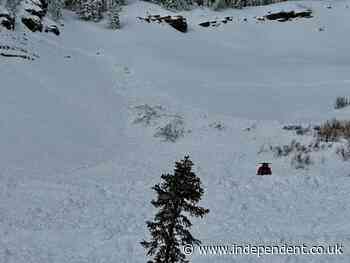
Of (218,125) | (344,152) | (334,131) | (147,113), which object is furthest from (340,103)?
(147,113)

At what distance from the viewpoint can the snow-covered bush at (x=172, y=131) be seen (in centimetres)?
1817

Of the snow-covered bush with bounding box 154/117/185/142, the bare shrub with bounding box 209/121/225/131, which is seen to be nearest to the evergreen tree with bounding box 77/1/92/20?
the snow-covered bush with bounding box 154/117/185/142

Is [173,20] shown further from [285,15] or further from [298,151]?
[298,151]

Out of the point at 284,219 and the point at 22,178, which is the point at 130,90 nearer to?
the point at 22,178

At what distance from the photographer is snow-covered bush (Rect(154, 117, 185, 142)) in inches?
715

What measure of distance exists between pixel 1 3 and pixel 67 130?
842 inches

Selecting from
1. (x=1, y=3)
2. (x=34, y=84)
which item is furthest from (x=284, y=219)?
(x=1, y=3)

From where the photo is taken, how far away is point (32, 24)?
34.8 metres

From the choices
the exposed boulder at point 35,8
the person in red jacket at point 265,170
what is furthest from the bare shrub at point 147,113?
the exposed boulder at point 35,8

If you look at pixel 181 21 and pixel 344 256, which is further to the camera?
pixel 181 21

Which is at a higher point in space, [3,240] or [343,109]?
[3,240]

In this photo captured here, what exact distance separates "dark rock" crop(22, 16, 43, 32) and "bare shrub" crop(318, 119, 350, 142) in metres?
24.4

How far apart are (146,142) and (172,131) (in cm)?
131

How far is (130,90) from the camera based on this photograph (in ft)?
82.5
